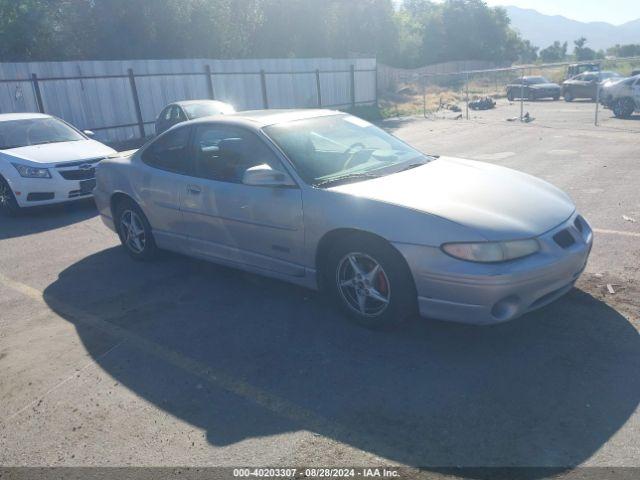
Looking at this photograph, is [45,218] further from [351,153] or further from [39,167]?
[351,153]

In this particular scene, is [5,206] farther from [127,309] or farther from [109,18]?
[109,18]

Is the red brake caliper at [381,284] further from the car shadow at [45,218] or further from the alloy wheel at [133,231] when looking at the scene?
the car shadow at [45,218]

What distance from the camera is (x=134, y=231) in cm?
627

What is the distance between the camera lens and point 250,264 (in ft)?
16.5

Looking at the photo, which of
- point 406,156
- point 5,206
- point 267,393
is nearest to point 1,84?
point 5,206

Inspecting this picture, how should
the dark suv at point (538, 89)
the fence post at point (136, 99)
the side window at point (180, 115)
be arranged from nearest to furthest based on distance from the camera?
the side window at point (180, 115) < the fence post at point (136, 99) < the dark suv at point (538, 89)

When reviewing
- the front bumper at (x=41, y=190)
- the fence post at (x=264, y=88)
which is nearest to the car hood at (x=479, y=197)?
the front bumper at (x=41, y=190)

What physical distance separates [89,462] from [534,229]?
10.1 ft

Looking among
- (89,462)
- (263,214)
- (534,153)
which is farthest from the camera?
(534,153)

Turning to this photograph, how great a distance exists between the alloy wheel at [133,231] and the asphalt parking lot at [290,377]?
35 centimetres

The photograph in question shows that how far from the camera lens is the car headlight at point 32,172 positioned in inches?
339

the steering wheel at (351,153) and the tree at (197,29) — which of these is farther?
the tree at (197,29)

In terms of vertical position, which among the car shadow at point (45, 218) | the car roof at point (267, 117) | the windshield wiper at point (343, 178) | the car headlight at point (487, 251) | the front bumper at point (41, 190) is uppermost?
the car roof at point (267, 117)

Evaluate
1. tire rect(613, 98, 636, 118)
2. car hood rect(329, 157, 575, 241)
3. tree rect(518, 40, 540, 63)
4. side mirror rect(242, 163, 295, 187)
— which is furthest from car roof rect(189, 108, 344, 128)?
tree rect(518, 40, 540, 63)
